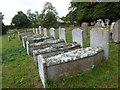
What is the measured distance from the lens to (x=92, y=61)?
3.62 meters

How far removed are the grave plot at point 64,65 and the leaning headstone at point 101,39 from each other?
0.70 metres

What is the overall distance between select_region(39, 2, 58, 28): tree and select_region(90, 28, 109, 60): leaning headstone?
1135 inches

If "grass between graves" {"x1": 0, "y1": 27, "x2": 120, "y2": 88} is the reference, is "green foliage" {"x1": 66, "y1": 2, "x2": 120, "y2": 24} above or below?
above

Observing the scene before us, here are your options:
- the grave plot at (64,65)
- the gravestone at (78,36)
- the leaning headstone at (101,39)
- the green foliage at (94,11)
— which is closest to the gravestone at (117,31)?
the gravestone at (78,36)

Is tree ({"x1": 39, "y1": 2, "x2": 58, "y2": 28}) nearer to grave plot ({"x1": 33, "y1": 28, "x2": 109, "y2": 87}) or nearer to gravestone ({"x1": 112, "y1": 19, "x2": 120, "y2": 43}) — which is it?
gravestone ({"x1": 112, "y1": 19, "x2": 120, "y2": 43})

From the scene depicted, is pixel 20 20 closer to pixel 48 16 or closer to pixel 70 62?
pixel 48 16

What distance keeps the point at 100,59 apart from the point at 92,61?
653 mm

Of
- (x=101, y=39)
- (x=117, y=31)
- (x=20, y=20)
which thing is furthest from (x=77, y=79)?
(x=20, y=20)

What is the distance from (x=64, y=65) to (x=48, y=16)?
30.6 metres

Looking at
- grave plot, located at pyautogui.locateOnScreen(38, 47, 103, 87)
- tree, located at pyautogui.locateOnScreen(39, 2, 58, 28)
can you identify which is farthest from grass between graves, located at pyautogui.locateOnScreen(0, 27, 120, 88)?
tree, located at pyautogui.locateOnScreen(39, 2, 58, 28)

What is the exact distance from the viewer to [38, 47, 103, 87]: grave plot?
302 centimetres

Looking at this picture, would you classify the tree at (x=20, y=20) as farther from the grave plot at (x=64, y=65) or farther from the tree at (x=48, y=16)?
the grave plot at (x=64, y=65)

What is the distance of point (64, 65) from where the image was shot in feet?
10.4

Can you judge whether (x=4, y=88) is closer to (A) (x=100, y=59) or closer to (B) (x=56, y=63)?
(B) (x=56, y=63)
